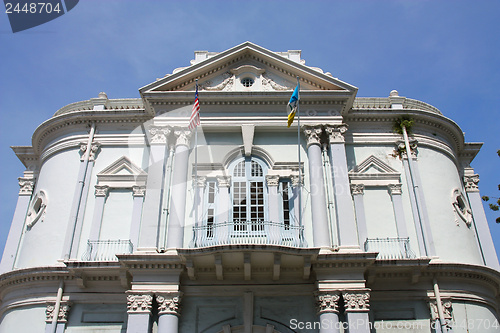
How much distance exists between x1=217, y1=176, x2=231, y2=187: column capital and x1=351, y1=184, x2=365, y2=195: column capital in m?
4.97

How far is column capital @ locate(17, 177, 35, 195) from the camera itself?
66.6 feet

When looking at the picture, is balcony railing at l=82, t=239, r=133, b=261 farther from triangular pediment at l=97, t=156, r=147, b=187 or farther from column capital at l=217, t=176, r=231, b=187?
column capital at l=217, t=176, r=231, b=187

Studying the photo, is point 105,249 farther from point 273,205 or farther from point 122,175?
point 273,205

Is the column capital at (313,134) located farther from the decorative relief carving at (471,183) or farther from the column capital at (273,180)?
the decorative relief carving at (471,183)

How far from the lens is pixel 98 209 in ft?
59.6

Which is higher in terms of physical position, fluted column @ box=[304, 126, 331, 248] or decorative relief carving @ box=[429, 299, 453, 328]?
fluted column @ box=[304, 126, 331, 248]

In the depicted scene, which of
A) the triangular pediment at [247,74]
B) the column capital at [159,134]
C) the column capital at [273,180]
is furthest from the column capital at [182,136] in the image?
the column capital at [273,180]

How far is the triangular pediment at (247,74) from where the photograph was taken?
1938 cm

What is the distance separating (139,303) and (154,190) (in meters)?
4.42

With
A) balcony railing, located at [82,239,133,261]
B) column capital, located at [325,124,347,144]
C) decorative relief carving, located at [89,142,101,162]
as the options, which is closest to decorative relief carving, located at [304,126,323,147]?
column capital, located at [325,124,347,144]

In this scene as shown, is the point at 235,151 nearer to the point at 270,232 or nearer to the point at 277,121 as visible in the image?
the point at 277,121

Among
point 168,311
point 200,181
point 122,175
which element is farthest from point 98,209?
point 168,311

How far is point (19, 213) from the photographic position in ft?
64.4

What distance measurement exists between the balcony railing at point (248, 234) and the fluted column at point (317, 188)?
0.70m
